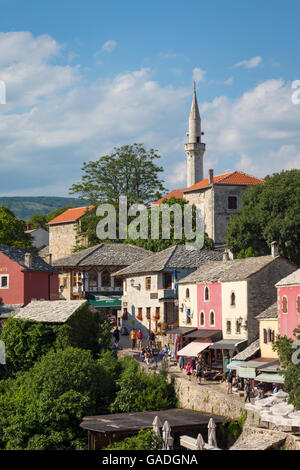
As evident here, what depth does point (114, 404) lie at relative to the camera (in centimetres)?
4503

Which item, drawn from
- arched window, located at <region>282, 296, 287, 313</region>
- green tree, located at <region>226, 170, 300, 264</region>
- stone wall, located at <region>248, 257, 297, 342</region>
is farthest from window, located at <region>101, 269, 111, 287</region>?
arched window, located at <region>282, 296, 287, 313</region>

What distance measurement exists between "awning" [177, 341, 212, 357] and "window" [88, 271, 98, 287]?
21.1m

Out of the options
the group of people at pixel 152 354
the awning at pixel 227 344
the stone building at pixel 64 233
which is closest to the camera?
the awning at pixel 227 344

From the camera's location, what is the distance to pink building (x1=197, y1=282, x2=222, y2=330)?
171ft

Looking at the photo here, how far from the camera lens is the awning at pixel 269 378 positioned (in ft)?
134

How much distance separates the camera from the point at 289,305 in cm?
4369

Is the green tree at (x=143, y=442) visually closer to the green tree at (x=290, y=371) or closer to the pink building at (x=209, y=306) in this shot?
the green tree at (x=290, y=371)

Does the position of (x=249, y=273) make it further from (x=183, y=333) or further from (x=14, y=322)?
(x=14, y=322)

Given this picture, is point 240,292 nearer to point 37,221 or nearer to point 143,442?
point 143,442

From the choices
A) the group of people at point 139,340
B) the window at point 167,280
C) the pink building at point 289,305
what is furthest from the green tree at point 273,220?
the pink building at point 289,305

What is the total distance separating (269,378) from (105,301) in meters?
28.9

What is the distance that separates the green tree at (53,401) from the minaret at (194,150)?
5703 centimetres

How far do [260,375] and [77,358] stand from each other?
34.5 ft
